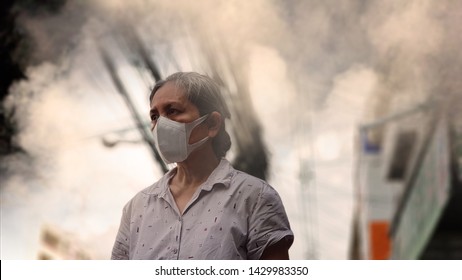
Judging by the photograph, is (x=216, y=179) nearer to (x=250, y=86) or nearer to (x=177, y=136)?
(x=177, y=136)

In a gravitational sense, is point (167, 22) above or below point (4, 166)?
above

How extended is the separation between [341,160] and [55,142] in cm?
132

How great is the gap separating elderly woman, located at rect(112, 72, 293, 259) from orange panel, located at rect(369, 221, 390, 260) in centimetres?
83

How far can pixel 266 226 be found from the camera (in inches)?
120

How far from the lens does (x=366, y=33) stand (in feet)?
13.0

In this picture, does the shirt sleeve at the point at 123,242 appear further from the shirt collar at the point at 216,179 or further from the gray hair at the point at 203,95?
the gray hair at the point at 203,95

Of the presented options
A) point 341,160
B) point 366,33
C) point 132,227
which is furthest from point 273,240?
point 366,33

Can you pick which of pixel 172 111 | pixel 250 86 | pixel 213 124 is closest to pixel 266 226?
pixel 213 124

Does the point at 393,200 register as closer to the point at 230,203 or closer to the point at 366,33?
the point at 366,33

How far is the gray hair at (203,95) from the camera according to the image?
3.30 meters

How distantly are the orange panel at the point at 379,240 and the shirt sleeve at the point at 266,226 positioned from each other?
0.87 metres

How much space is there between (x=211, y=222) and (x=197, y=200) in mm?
111

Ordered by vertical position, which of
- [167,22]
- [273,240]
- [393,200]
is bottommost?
[393,200]
